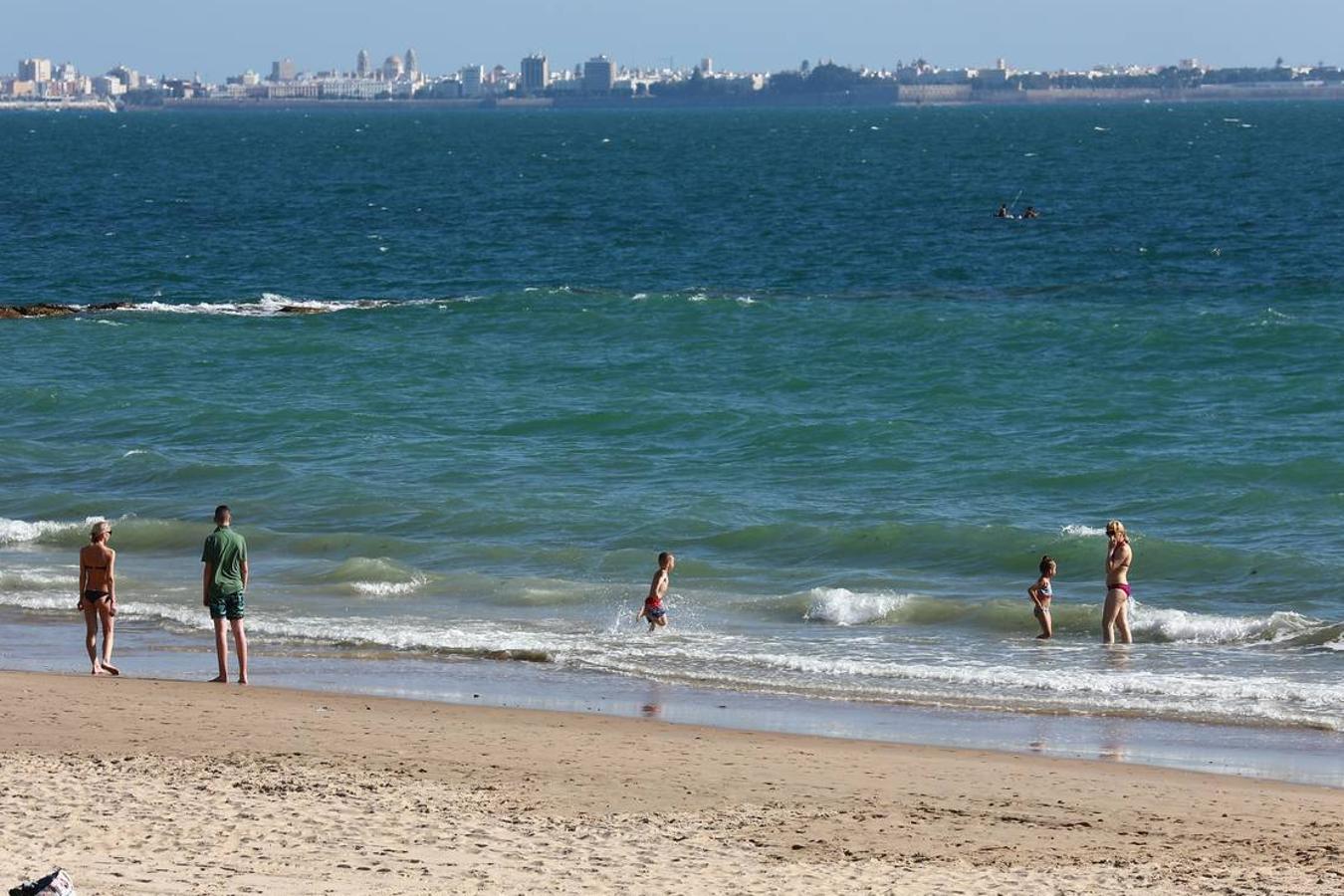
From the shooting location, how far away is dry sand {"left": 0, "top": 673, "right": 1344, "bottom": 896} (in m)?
9.85

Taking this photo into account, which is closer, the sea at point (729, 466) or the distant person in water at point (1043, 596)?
the sea at point (729, 466)

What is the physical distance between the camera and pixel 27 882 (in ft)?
30.0

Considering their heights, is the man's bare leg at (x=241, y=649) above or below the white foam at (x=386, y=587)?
above

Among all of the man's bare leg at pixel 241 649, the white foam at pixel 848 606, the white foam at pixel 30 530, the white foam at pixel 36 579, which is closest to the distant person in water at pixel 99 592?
the man's bare leg at pixel 241 649

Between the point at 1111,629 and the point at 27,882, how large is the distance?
10944 millimetres

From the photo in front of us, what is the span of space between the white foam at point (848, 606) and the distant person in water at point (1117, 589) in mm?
2173

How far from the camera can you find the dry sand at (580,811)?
32.3 ft

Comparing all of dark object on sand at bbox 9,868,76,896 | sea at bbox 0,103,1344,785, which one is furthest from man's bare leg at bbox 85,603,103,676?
dark object on sand at bbox 9,868,76,896

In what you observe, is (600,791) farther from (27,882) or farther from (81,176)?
(81,176)

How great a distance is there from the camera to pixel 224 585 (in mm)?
15445

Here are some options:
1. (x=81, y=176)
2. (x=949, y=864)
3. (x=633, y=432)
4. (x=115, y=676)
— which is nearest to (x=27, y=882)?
(x=949, y=864)

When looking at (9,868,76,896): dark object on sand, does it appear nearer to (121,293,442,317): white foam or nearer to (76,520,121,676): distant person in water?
(76,520,121,676): distant person in water

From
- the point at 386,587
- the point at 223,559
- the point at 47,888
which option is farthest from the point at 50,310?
the point at 47,888

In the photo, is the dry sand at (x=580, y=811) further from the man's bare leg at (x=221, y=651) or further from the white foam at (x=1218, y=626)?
the white foam at (x=1218, y=626)
